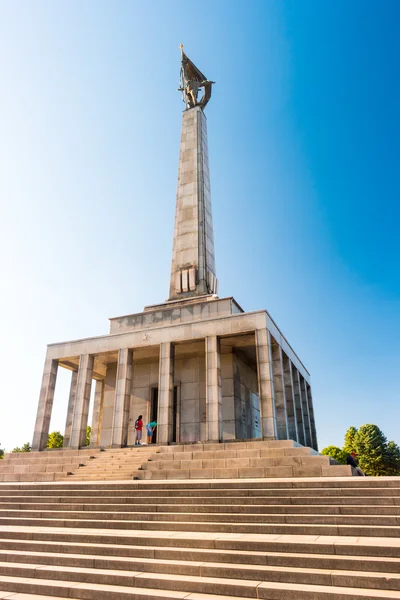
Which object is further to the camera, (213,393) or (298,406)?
(298,406)

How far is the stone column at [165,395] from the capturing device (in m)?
19.1

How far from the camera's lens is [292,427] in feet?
70.8

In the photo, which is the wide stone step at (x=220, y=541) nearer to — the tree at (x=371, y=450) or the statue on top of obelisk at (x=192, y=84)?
the statue on top of obelisk at (x=192, y=84)

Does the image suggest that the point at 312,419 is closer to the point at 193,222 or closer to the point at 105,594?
the point at 193,222

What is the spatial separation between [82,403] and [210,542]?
15.9 meters

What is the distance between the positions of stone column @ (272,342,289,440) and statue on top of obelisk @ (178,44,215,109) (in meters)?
22.3

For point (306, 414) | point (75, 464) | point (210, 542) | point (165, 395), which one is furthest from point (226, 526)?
point (306, 414)

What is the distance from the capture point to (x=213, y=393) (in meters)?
18.8

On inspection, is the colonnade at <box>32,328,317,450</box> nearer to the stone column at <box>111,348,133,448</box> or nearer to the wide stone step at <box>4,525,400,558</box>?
the stone column at <box>111,348,133,448</box>

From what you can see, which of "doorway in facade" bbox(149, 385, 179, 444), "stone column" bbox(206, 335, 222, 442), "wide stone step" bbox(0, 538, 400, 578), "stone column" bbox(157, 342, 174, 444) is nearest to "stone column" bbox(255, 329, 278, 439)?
"stone column" bbox(206, 335, 222, 442)

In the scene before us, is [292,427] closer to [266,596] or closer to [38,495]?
[38,495]

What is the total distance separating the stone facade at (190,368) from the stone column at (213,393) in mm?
46

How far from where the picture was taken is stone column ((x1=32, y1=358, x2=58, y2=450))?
861 inches

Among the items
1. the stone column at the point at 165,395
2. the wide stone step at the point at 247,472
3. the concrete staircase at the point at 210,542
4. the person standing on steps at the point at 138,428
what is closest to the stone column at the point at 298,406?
the stone column at the point at 165,395
